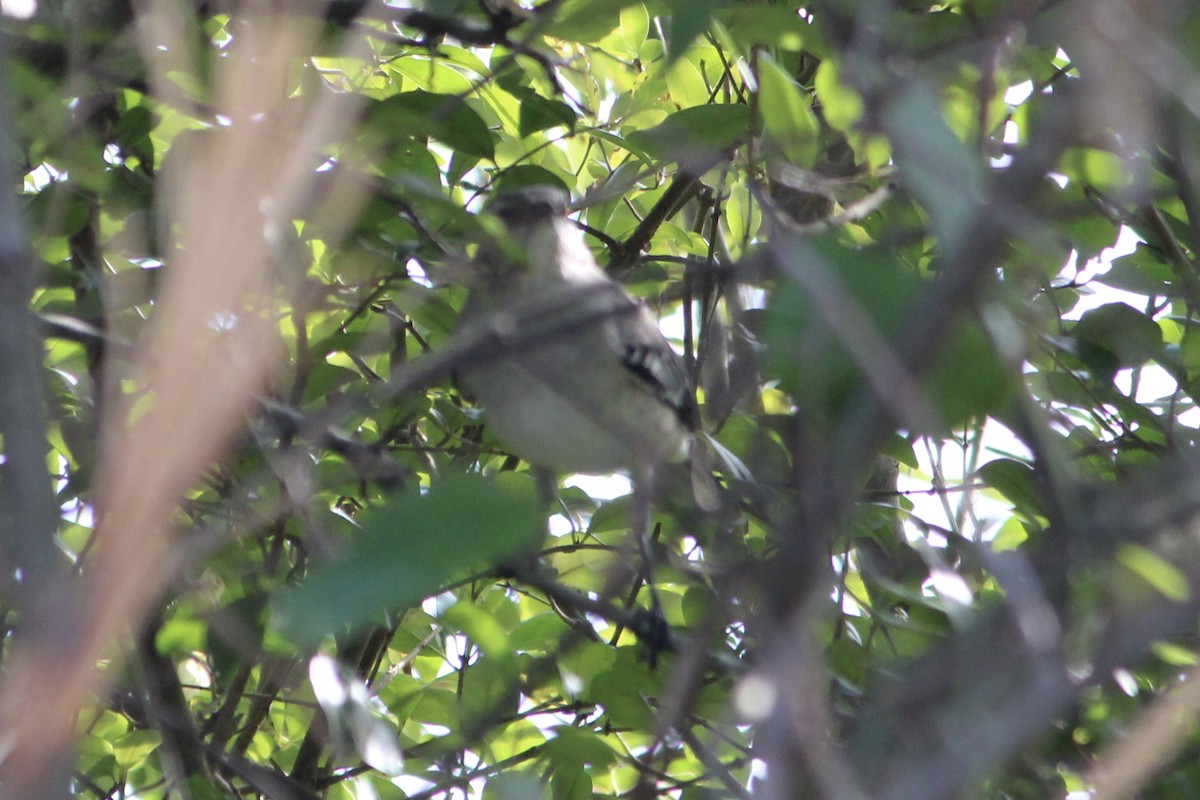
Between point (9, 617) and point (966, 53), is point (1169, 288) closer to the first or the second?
point (966, 53)

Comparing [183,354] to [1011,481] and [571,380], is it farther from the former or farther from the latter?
[571,380]

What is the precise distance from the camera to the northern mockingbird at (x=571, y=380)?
3.25m

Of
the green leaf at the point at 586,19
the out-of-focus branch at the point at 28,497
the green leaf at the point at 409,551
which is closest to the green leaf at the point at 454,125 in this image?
the green leaf at the point at 586,19

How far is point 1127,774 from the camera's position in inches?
33.2

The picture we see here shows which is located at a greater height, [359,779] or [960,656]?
[359,779]

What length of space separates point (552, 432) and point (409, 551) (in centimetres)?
229

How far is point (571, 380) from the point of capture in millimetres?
3389

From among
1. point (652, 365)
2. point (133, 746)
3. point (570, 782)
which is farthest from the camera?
point (652, 365)

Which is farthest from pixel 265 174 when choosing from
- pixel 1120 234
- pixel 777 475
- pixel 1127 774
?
pixel 1120 234

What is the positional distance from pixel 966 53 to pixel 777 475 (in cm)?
108

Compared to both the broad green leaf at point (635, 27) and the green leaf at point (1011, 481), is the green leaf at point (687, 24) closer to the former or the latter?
the green leaf at point (1011, 481)

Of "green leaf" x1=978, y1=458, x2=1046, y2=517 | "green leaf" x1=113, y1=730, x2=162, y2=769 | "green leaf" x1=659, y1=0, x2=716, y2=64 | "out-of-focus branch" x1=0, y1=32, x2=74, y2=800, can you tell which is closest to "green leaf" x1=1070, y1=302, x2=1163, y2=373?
"green leaf" x1=978, y1=458, x2=1046, y2=517

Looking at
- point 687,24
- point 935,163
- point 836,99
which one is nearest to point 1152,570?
point 935,163

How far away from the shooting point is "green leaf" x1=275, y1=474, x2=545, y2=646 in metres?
0.94
